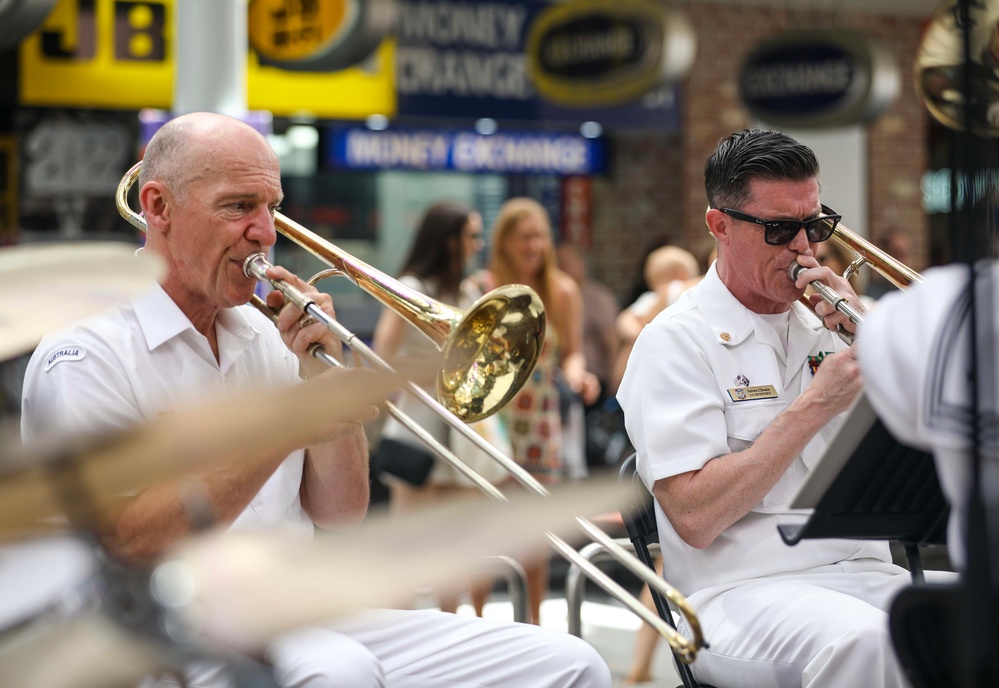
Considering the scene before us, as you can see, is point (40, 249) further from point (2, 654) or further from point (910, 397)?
point (910, 397)

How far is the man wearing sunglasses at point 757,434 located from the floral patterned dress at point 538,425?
2644 mm

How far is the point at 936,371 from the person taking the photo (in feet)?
4.82

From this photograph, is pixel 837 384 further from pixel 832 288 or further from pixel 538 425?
pixel 538 425

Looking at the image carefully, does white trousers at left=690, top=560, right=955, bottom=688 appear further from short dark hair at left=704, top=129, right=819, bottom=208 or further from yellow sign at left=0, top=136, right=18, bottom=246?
yellow sign at left=0, top=136, right=18, bottom=246

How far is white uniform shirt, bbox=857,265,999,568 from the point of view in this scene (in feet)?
4.60

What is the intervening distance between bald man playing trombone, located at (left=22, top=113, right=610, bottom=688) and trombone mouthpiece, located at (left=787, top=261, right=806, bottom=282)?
2.67 feet

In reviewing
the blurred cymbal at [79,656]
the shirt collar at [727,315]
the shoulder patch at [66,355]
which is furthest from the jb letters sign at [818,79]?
the blurred cymbal at [79,656]

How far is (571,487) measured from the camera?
1190mm

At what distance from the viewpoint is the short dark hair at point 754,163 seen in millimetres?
2580

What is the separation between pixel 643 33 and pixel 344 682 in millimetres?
5336

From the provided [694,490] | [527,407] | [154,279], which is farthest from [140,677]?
[527,407]

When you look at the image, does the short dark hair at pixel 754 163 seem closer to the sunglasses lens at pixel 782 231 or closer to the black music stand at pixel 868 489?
the sunglasses lens at pixel 782 231

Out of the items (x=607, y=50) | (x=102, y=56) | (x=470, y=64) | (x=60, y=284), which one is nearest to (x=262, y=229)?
(x=60, y=284)

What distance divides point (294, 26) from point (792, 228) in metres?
4.14
